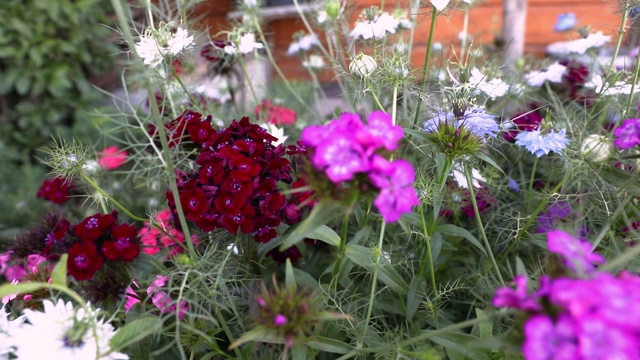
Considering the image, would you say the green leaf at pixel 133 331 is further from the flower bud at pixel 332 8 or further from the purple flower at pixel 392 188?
the flower bud at pixel 332 8

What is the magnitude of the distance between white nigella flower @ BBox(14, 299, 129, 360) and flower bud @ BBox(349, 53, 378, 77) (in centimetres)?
60

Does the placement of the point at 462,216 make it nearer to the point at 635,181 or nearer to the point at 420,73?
the point at 420,73

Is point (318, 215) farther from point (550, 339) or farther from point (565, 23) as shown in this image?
point (565, 23)

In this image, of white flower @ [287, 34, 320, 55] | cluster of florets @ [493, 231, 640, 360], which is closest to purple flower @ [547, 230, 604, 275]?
cluster of florets @ [493, 231, 640, 360]

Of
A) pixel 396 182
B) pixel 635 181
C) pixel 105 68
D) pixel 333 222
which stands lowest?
pixel 105 68

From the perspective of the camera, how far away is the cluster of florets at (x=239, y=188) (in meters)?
0.80

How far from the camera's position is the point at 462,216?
1.19 m

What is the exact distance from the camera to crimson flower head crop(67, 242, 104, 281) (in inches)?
31.1

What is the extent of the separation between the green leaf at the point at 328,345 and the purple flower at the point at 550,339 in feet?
1.14

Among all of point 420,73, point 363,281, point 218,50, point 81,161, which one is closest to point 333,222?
point 363,281

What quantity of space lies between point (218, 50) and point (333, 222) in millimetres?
623

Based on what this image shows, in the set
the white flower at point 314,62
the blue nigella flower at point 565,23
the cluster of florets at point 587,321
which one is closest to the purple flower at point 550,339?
the cluster of florets at point 587,321

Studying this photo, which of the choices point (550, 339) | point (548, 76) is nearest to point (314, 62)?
point (548, 76)

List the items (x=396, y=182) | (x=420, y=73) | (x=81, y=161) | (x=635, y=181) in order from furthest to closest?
1. (x=420, y=73)
2. (x=81, y=161)
3. (x=635, y=181)
4. (x=396, y=182)
